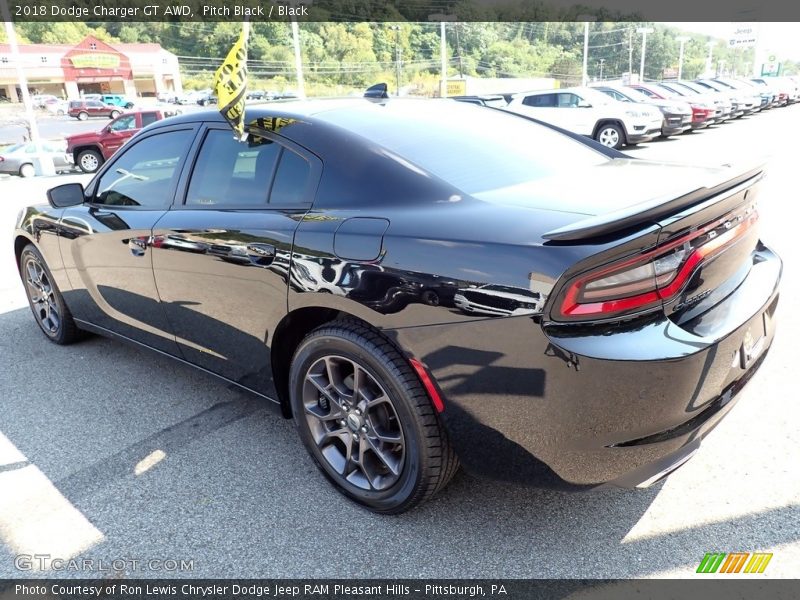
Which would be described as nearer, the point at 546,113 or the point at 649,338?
the point at 649,338

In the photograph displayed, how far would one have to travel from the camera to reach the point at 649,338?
6.09 ft

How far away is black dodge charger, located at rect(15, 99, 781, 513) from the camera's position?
1855 millimetres

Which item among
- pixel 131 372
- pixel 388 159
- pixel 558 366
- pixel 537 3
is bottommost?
pixel 131 372

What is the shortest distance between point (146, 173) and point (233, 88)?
3.13 ft

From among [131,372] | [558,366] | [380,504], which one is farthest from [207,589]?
[131,372]

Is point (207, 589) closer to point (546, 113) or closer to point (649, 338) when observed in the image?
point (649, 338)

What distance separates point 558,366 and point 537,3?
13538 cm

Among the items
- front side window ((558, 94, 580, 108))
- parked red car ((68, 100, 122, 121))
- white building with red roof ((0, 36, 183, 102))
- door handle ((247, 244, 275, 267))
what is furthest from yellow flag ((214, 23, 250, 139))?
white building with red roof ((0, 36, 183, 102))

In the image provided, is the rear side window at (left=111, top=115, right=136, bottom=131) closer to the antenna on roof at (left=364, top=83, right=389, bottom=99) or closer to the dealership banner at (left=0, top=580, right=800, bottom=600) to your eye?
the antenna on roof at (left=364, top=83, right=389, bottom=99)

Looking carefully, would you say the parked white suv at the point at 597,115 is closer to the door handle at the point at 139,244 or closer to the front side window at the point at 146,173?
Result: the front side window at the point at 146,173

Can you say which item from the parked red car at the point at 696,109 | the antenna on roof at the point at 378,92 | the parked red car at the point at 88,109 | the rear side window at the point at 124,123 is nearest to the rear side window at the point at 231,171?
the antenna on roof at the point at 378,92

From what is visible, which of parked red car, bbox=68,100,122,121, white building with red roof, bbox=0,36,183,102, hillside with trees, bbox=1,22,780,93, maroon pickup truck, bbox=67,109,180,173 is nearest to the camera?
maroon pickup truck, bbox=67,109,180,173

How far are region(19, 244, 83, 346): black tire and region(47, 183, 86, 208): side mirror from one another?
1.96 ft

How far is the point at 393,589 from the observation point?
2.12m
